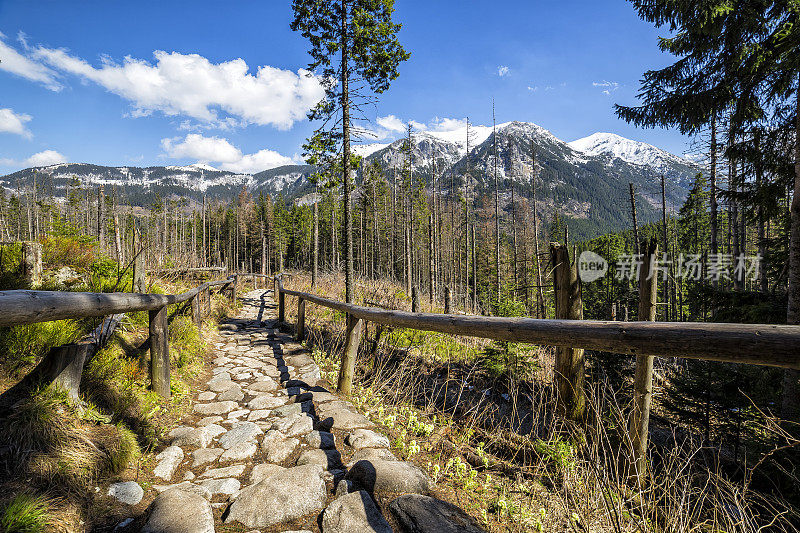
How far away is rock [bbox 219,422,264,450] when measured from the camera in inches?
111

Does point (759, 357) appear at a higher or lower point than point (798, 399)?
higher

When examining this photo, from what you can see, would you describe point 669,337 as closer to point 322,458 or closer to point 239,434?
point 322,458

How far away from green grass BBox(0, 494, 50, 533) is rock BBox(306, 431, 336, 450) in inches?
64.9

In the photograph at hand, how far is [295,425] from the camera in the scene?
313 cm

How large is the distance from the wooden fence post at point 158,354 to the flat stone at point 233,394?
23.1 inches

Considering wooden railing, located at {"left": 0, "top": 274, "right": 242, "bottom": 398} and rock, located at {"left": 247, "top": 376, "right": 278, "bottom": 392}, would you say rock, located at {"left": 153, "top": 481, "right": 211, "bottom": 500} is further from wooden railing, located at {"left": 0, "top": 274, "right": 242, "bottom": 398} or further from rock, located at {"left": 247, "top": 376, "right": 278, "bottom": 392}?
rock, located at {"left": 247, "top": 376, "right": 278, "bottom": 392}

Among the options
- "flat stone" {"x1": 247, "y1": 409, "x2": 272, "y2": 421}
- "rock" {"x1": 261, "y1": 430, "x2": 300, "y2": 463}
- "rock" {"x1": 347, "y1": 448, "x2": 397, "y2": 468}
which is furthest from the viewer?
"flat stone" {"x1": 247, "y1": 409, "x2": 272, "y2": 421}

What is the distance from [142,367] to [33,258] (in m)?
2.02

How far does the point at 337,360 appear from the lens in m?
5.53

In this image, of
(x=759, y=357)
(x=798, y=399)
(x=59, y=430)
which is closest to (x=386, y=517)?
(x=759, y=357)

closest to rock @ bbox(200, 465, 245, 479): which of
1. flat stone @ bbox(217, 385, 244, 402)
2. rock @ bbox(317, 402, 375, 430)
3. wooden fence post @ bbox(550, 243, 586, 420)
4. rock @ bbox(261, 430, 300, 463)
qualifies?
rock @ bbox(261, 430, 300, 463)

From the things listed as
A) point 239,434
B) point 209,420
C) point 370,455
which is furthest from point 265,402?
point 370,455

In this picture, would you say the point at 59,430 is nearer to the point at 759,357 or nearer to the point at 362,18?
the point at 759,357

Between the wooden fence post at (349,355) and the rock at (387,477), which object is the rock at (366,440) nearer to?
the rock at (387,477)
